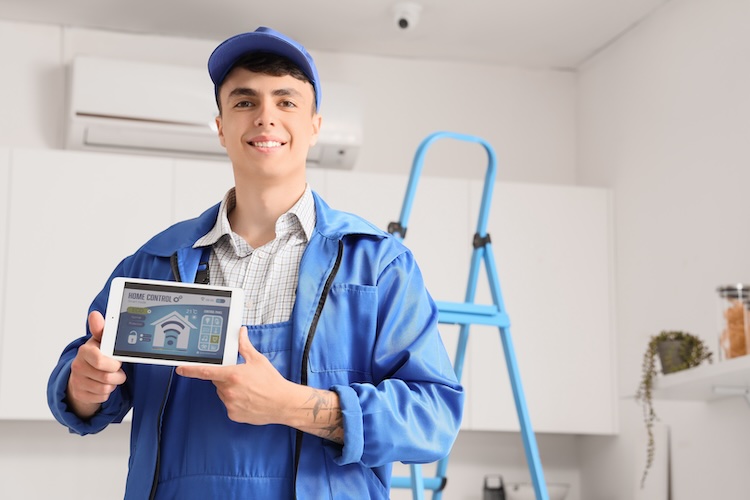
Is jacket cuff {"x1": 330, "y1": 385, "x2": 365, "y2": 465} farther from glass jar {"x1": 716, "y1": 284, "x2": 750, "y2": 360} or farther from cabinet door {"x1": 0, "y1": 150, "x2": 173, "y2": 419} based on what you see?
cabinet door {"x1": 0, "y1": 150, "x2": 173, "y2": 419}

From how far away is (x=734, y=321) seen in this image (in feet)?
9.91

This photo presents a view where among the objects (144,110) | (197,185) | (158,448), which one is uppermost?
(144,110)

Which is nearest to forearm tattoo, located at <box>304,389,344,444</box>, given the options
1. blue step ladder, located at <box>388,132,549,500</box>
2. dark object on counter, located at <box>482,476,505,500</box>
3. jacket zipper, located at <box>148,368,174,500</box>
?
jacket zipper, located at <box>148,368,174,500</box>

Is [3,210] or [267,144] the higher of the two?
[3,210]

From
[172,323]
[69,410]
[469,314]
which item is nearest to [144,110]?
[469,314]

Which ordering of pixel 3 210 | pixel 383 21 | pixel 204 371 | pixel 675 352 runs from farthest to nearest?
pixel 383 21, pixel 3 210, pixel 675 352, pixel 204 371

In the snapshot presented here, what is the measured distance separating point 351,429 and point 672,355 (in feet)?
7.15

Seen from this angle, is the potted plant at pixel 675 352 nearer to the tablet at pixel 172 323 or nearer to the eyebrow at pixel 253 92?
the eyebrow at pixel 253 92

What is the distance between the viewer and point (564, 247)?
173 inches

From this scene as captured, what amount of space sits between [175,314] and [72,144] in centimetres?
285

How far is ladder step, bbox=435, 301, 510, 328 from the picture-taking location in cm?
289

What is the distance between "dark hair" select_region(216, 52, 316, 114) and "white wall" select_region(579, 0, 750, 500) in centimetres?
202

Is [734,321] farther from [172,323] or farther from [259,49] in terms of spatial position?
[172,323]

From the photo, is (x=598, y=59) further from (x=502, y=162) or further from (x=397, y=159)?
(x=397, y=159)
